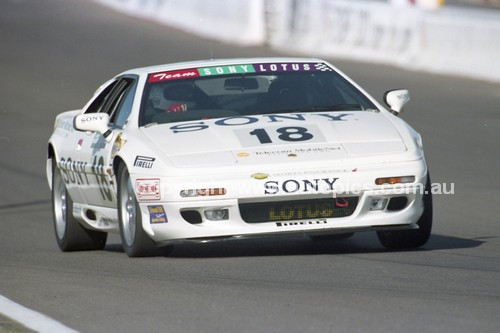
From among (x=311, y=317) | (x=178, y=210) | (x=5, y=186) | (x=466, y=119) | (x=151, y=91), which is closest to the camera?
(x=311, y=317)

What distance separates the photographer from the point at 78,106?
72.1 feet

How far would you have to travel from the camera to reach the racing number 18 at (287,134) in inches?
319

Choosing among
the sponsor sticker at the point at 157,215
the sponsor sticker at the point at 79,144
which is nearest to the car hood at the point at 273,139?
the sponsor sticker at the point at 157,215

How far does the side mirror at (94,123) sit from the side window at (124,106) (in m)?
0.12

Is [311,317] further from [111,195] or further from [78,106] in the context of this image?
[78,106]

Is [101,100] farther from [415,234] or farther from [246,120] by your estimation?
[415,234]

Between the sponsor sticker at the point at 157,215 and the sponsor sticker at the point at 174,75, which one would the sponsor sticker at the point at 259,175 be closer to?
the sponsor sticker at the point at 157,215

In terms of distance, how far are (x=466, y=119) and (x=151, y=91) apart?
34.1 feet

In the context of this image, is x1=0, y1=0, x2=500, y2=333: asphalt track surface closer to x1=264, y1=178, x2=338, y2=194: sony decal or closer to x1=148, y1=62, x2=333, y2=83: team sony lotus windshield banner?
x1=264, y1=178, x2=338, y2=194: sony decal

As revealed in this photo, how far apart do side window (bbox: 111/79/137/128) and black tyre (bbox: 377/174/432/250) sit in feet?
6.40

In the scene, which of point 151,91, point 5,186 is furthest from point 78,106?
point 151,91

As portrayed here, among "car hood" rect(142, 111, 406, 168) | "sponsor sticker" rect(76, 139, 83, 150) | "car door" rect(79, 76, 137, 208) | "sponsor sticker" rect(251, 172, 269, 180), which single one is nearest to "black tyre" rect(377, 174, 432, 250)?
"car hood" rect(142, 111, 406, 168)

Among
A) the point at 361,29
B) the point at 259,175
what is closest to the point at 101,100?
the point at 259,175

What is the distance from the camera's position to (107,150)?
28.9 ft
